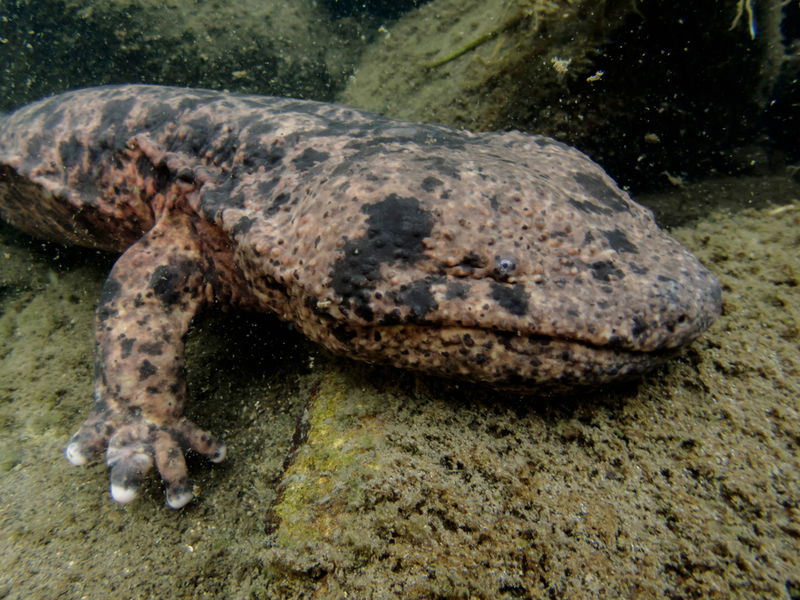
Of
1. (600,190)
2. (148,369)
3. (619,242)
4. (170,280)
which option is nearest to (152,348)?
(148,369)

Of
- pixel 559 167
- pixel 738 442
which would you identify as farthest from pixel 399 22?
pixel 738 442

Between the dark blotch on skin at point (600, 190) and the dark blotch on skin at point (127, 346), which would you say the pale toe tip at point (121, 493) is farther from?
the dark blotch on skin at point (600, 190)

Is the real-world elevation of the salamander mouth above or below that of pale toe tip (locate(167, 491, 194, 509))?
above

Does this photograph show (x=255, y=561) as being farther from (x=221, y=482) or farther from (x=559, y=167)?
(x=559, y=167)

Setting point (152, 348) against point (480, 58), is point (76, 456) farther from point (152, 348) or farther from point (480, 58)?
point (480, 58)

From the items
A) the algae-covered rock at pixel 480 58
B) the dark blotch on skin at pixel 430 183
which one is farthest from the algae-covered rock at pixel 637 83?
the dark blotch on skin at pixel 430 183

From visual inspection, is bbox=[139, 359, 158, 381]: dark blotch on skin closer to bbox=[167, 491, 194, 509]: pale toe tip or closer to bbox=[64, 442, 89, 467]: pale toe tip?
bbox=[64, 442, 89, 467]: pale toe tip

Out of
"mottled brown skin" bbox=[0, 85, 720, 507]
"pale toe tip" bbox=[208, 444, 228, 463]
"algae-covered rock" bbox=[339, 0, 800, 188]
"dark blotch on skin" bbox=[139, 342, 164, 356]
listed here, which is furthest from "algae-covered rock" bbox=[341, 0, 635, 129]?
"pale toe tip" bbox=[208, 444, 228, 463]

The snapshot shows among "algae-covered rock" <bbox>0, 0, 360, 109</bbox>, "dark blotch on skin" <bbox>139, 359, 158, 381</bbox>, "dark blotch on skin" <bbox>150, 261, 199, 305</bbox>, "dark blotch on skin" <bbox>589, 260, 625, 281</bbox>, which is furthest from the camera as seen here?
"algae-covered rock" <bbox>0, 0, 360, 109</bbox>
